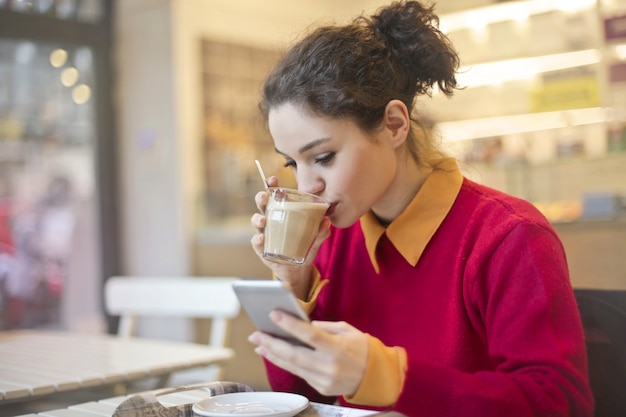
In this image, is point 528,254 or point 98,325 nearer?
point 528,254

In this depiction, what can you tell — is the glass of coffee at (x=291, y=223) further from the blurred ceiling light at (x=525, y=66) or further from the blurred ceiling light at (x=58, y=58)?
the blurred ceiling light at (x=58, y=58)

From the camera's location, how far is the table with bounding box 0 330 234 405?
6.05 feet

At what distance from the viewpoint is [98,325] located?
535 centimetres

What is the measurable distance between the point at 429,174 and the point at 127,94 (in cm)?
437

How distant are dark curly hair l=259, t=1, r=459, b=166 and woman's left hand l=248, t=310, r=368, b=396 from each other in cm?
46

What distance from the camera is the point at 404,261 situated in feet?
4.68

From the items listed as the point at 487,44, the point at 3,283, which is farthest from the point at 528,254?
the point at 3,283

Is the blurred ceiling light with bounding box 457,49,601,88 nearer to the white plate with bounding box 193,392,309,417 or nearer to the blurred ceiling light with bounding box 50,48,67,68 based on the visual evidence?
the blurred ceiling light with bounding box 50,48,67,68

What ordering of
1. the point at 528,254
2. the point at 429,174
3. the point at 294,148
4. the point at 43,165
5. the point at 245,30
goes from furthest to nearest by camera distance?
the point at 245,30, the point at 43,165, the point at 429,174, the point at 294,148, the point at 528,254

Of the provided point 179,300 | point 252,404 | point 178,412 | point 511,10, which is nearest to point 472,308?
point 252,404

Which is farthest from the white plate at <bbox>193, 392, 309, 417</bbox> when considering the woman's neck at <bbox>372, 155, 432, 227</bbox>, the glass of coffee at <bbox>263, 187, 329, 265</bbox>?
the woman's neck at <bbox>372, 155, 432, 227</bbox>

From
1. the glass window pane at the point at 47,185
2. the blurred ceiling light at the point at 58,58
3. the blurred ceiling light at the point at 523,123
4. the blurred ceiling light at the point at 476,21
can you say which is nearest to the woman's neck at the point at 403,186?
the blurred ceiling light at the point at 523,123

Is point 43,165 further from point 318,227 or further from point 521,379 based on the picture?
point 521,379

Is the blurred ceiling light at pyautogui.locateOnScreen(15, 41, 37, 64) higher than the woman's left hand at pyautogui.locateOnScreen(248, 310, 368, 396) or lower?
higher
